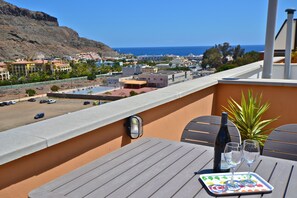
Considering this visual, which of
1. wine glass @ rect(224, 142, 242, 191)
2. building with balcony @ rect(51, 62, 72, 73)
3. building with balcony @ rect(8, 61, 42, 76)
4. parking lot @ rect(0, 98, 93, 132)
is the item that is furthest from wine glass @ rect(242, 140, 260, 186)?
building with balcony @ rect(51, 62, 72, 73)

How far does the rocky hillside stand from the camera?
64.8m

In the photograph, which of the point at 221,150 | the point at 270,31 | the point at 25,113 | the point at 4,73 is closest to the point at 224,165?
the point at 221,150

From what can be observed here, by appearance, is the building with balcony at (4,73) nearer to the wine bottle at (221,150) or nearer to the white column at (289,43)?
the white column at (289,43)

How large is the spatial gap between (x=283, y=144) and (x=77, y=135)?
1263 mm

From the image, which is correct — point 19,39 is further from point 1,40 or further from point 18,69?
point 18,69

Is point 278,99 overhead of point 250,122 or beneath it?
overhead

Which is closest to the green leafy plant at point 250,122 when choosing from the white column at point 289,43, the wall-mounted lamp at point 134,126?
the wall-mounted lamp at point 134,126

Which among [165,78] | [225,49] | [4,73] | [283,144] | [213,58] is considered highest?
[225,49]

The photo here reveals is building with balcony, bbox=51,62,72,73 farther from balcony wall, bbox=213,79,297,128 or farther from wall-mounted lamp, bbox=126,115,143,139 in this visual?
wall-mounted lamp, bbox=126,115,143,139

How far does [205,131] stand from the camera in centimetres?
197

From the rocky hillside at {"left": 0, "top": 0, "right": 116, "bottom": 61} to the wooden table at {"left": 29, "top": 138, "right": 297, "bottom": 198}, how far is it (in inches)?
2680

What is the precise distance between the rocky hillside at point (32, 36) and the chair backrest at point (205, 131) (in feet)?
222

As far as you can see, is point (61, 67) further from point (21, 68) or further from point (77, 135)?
point (77, 135)

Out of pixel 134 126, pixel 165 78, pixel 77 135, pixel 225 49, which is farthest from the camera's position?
pixel 165 78
